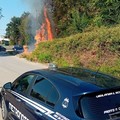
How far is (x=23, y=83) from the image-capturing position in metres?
6.20

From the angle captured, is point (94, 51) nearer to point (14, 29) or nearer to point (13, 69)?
point (13, 69)

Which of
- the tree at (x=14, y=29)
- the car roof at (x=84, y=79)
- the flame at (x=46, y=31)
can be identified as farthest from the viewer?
the tree at (x=14, y=29)

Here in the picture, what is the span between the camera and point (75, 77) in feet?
17.0

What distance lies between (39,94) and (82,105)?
3.45 ft

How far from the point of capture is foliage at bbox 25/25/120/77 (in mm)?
16719

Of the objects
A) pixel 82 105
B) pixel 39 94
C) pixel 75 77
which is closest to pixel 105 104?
pixel 82 105

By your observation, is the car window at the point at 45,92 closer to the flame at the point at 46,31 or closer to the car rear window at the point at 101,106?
the car rear window at the point at 101,106

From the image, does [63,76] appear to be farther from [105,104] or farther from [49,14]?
[49,14]

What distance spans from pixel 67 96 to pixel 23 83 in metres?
1.73

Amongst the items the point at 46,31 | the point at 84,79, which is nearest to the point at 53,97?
the point at 84,79

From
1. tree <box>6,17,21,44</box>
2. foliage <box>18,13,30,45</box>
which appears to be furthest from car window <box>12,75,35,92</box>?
tree <box>6,17,21,44</box>

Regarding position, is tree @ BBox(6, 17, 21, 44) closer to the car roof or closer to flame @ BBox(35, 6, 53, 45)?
flame @ BBox(35, 6, 53, 45)

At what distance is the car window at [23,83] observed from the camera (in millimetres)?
5938

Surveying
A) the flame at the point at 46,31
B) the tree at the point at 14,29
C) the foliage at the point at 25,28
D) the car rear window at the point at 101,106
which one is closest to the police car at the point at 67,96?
the car rear window at the point at 101,106
